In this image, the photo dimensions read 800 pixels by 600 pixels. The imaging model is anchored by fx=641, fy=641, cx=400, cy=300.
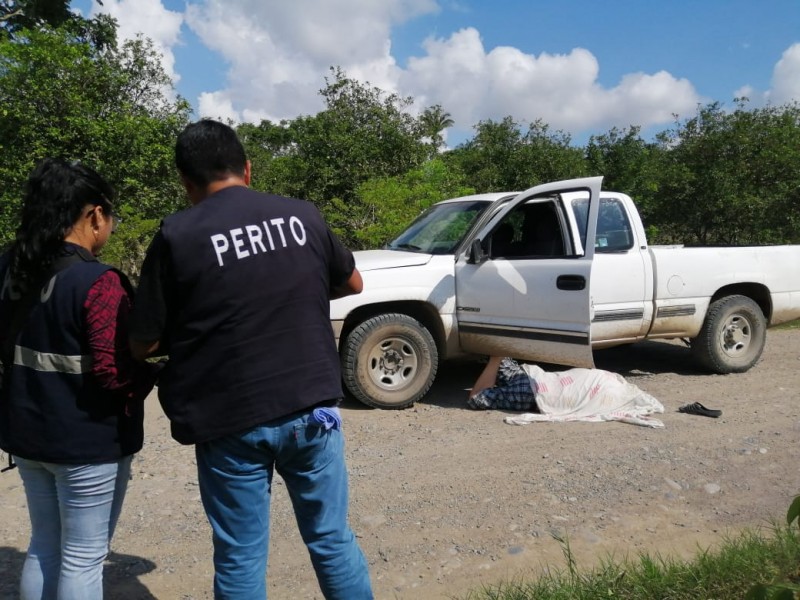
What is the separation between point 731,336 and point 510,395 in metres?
2.79

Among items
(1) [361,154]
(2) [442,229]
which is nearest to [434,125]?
(1) [361,154]

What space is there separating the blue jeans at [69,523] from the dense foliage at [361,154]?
7.56 metres

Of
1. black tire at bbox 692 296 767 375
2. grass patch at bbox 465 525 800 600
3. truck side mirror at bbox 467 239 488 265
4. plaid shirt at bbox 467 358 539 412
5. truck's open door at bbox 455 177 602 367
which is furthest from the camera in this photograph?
black tire at bbox 692 296 767 375

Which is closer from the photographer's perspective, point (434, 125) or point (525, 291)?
point (525, 291)

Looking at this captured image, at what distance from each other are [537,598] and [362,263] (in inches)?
141

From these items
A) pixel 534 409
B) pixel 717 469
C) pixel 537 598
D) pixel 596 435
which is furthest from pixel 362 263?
pixel 537 598

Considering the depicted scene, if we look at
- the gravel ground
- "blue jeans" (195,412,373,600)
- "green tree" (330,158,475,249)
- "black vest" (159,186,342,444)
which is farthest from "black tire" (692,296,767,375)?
"black vest" (159,186,342,444)

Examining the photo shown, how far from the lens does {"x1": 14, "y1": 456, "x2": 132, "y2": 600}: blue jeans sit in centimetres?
210

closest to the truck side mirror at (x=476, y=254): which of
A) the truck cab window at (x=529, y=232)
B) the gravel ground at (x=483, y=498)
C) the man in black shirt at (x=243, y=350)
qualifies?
the truck cab window at (x=529, y=232)

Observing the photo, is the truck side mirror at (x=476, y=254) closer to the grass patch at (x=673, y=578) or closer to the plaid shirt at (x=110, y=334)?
the grass patch at (x=673, y=578)

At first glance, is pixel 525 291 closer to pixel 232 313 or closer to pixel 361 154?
pixel 232 313

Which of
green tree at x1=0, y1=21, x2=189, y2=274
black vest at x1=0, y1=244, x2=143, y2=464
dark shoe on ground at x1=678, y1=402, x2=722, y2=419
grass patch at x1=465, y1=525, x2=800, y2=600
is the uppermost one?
green tree at x1=0, y1=21, x2=189, y2=274

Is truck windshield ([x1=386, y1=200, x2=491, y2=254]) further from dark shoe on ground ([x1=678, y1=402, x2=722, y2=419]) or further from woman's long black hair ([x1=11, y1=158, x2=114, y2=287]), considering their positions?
woman's long black hair ([x1=11, y1=158, x2=114, y2=287])

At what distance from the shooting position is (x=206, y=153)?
2.03 meters
